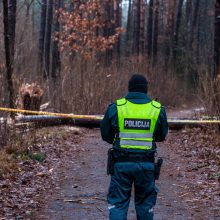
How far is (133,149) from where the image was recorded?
664cm

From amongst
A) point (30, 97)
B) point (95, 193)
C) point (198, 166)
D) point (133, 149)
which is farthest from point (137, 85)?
point (30, 97)

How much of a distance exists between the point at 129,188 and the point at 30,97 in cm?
990

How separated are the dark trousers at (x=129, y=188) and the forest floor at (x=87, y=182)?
149 centimetres

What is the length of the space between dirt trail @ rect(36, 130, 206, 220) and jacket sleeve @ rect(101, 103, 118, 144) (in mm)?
1753

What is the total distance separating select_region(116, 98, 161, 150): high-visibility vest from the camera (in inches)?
262

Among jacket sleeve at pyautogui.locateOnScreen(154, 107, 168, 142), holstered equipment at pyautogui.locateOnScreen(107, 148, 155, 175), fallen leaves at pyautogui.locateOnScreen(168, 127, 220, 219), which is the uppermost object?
jacket sleeve at pyautogui.locateOnScreen(154, 107, 168, 142)

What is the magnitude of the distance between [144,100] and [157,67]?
78.3ft

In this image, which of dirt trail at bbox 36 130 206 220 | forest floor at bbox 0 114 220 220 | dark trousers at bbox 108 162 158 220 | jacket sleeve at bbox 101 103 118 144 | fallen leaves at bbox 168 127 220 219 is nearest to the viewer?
dark trousers at bbox 108 162 158 220

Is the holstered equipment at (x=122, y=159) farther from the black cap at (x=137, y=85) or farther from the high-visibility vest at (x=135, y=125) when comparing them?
the black cap at (x=137, y=85)

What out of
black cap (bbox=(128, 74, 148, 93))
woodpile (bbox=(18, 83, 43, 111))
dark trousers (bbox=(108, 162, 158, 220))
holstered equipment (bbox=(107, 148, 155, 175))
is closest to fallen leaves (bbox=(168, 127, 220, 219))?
dark trousers (bbox=(108, 162, 158, 220))

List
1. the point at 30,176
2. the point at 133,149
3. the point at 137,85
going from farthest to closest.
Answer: the point at 30,176, the point at 137,85, the point at 133,149

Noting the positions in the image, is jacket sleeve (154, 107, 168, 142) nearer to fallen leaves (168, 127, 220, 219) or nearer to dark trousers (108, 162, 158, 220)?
dark trousers (108, 162, 158, 220)

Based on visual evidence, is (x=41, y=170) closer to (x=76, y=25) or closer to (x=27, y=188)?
(x=27, y=188)

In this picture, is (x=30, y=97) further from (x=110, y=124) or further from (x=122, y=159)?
(x=122, y=159)
